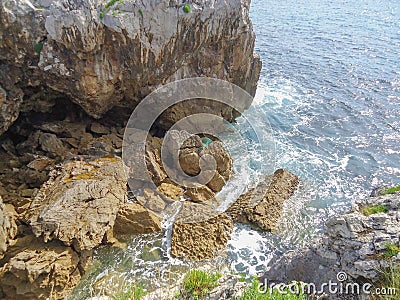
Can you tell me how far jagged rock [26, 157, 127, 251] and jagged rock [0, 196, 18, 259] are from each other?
54 centimetres

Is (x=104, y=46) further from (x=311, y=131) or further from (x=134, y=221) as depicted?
(x=311, y=131)

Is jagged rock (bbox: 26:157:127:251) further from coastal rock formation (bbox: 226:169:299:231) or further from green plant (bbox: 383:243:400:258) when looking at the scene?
green plant (bbox: 383:243:400:258)

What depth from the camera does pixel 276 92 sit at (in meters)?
24.0

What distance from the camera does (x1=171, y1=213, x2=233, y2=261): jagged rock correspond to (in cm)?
1162

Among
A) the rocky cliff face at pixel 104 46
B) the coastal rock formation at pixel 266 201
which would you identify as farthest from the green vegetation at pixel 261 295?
the rocky cliff face at pixel 104 46

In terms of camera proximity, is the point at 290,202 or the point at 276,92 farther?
the point at 276,92

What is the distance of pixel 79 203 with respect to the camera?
11.0 meters

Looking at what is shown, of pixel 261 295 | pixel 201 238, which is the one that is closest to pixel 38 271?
pixel 201 238

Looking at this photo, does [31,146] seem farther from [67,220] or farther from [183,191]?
[183,191]

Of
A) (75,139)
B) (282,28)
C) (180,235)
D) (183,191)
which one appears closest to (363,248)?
(180,235)

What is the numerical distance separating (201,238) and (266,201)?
3.61 m

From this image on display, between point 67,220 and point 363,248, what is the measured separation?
834cm

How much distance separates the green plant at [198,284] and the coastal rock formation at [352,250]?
3.00 meters

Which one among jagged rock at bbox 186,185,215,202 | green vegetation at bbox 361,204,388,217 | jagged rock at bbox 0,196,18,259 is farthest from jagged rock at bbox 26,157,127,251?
green vegetation at bbox 361,204,388,217
